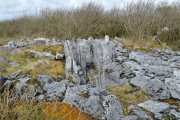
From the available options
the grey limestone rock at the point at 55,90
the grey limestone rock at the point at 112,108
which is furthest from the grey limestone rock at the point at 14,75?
the grey limestone rock at the point at 112,108

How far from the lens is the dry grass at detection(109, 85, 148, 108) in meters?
4.77

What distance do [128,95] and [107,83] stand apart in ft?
3.35

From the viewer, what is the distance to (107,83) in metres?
6.02

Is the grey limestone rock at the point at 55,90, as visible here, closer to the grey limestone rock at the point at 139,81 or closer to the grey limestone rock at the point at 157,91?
the grey limestone rock at the point at 139,81

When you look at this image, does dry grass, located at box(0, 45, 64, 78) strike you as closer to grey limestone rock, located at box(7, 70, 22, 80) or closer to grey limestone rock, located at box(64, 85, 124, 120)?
grey limestone rock, located at box(7, 70, 22, 80)

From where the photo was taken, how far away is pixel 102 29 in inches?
490

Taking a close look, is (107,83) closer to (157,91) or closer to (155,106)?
(157,91)

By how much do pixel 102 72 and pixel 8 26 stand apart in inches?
634

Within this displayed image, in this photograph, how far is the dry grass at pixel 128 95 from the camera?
4771 mm

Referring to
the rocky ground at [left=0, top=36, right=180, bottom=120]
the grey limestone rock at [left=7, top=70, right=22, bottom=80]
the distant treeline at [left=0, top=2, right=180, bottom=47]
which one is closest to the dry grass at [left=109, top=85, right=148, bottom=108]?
the rocky ground at [left=0, top=36, right=180, bottom=120]

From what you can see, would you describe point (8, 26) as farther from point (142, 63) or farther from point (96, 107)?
point (96, 107)

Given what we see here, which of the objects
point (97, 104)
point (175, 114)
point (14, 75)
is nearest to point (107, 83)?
point (97, 104)

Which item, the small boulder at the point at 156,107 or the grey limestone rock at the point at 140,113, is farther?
the small boulder at the point at 156,107

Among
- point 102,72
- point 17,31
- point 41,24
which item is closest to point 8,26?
point 17,31
